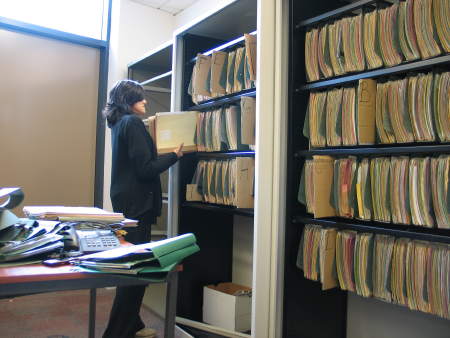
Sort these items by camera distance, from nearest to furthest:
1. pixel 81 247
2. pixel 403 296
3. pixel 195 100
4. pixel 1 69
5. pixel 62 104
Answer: pixel 81 247, pixel 403 296, pixel 195 100, pixel 1 69, pixel 62 104

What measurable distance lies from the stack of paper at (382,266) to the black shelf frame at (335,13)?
3.11 feet

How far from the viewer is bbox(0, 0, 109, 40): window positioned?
11.2 feet

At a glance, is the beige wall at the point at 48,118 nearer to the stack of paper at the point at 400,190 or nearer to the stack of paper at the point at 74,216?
the stack of paper at the point at 74,216

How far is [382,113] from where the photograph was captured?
163cm

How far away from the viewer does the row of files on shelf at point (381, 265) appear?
1441 millimetres

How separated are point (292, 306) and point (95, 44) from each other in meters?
2.98

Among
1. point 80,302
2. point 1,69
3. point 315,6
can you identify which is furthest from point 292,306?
point 1,69

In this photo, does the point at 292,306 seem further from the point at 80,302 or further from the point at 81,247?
the point at 80,302

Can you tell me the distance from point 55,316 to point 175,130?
152 cm

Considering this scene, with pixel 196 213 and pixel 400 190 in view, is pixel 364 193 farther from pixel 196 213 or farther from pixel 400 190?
pixel 196 213

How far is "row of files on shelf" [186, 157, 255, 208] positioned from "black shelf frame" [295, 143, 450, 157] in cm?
34

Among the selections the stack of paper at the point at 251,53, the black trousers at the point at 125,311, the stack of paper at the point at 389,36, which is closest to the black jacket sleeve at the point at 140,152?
the black trousers at the point at 125,311

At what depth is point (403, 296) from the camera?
1.54m

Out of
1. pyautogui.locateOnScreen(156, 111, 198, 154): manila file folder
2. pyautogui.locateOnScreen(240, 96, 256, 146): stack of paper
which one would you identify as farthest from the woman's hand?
pyautogui.locateOnScreen(240, 96, 256, 146): stack of paper
